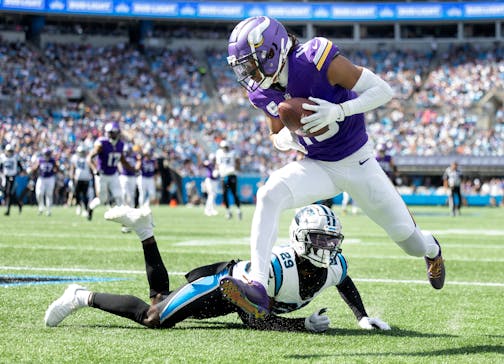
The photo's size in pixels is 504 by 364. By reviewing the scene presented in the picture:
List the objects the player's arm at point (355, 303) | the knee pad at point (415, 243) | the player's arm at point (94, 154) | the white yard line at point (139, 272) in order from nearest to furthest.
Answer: the player's arm at point (355, 303) → the knee pad at point (415, 243) → the white yard line at point (139, 272) → the player's arm at point (94, 154)

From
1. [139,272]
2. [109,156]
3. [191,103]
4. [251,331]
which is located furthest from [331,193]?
[191,103]

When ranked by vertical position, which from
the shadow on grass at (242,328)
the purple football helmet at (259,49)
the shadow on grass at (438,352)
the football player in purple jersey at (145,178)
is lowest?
the football player in purple jersey at (145,178)

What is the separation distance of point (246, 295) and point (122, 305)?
37.4 inches

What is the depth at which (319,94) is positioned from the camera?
4.17 m

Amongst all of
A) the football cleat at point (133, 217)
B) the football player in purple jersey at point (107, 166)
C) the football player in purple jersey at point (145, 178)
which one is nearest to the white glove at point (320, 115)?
the football cleat at point (133, 217)

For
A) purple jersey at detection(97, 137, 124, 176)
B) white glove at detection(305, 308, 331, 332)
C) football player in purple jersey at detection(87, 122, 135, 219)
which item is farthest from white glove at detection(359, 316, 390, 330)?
→ purple jersey at detection(97, 137, 124, 176)

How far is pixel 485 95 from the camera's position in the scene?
34.3m

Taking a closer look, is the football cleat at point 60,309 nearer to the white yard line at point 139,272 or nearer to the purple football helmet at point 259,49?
the purple football helmet at point 259,49

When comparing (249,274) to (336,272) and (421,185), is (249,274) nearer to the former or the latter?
(336,272)

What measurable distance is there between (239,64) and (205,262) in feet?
13.1

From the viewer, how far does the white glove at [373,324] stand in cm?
438

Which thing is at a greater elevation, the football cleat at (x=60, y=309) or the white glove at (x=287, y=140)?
the white glove at (x=287, y=140)

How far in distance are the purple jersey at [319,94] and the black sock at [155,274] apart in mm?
1027

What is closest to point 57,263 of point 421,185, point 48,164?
point 48,164
